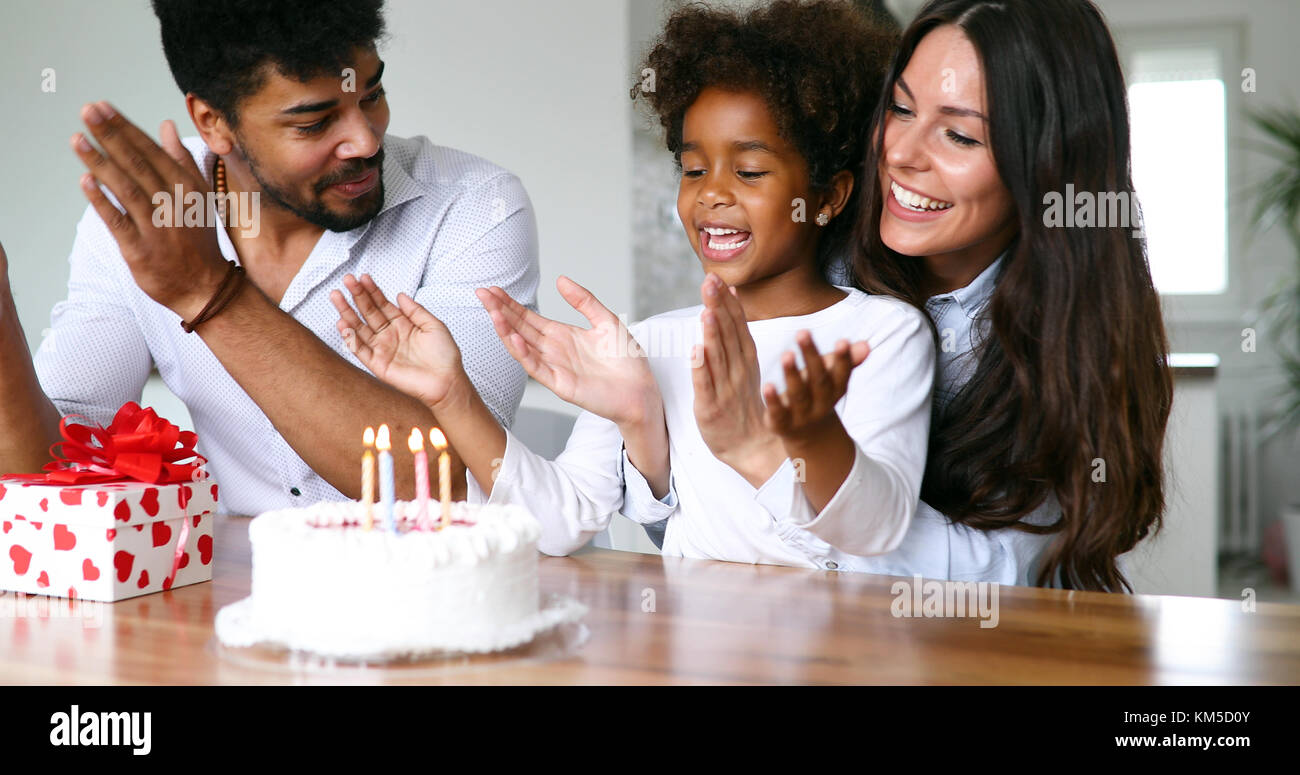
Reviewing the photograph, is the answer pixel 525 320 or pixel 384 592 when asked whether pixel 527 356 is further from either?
pixel 384 592

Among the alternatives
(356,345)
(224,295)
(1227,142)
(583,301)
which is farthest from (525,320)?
(1227,142)

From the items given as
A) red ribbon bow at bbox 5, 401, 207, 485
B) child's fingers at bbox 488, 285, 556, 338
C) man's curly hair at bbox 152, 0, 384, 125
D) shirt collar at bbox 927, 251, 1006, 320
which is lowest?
red ribbon bow at bbox 5, 401, 207, 485

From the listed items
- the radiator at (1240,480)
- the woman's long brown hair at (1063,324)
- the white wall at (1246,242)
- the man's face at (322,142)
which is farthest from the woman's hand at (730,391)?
the radiator at (1240,480)

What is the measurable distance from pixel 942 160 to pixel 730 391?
0.44 meters

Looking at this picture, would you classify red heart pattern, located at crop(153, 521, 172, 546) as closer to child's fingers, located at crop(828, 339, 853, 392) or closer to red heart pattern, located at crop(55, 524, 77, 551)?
red heart pattern, located at crop(55, 524, 77, 551)

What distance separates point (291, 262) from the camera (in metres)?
1.97

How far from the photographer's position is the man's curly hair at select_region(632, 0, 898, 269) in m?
1.52

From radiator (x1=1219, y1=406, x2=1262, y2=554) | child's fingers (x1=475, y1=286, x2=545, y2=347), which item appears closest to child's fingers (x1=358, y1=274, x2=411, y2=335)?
child's fingers (x1=475, y1=286, x2=545, y2=347)

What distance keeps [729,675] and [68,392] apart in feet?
4.78

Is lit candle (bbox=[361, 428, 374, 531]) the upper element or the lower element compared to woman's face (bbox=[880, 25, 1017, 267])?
lower

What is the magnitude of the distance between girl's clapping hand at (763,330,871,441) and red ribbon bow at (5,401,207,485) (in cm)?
58

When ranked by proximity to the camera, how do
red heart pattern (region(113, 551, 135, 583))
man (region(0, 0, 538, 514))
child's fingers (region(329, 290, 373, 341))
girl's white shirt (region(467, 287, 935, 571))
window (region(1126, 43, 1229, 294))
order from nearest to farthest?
red heart pattern (region(113, 551, 135, 583))
girl's white shirt (region(467, 287, 935, 571))
child's fingers (region(329, 290, 373, 341))
man (region(0, 0, 538, 514))
window (region(1126, 43, 1229, 294))
